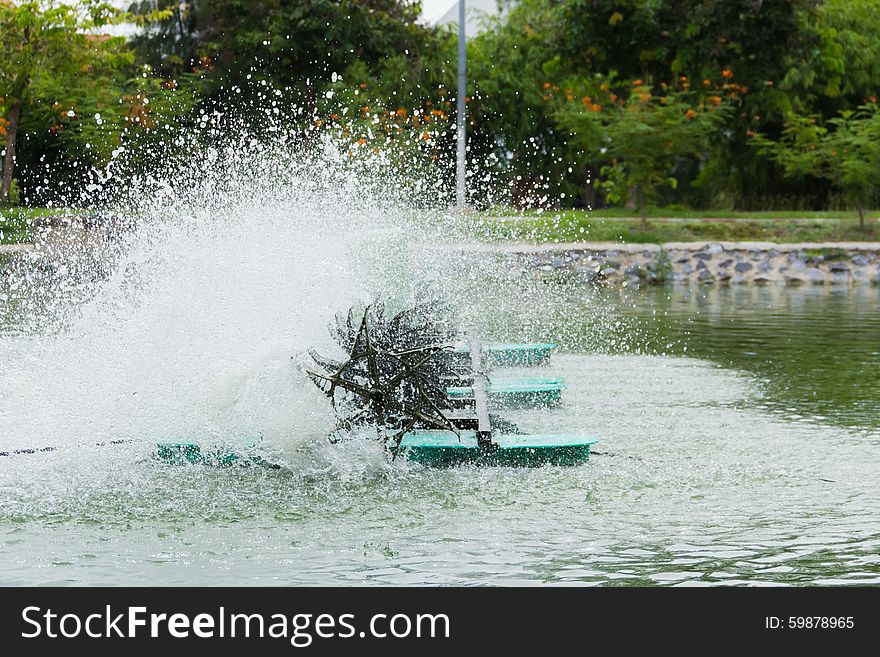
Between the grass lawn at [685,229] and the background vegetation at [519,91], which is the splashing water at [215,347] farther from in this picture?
the background vegetation at [519,91]

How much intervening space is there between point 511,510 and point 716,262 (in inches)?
777

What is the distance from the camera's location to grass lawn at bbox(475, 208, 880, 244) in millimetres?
27000

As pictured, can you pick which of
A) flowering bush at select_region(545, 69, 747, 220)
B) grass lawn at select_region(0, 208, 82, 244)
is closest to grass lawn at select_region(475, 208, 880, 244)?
flowering bush at select_region(545, 69, 747, 220)

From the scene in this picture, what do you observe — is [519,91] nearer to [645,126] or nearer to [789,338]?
[645,126]

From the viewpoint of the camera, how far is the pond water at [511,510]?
20.2 feet

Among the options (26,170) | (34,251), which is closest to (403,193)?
(34,251)

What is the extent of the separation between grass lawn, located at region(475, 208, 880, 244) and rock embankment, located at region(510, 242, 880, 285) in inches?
26.1

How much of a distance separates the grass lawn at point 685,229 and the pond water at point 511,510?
1605 cm

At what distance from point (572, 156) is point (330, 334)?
2763 cm

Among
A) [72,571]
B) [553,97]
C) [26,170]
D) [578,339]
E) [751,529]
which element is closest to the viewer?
[72,571]

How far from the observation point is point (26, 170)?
1222 inches

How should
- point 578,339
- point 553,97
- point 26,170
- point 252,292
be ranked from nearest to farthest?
point 252,292 → point 578,339 → point 26,170 → point 553,97

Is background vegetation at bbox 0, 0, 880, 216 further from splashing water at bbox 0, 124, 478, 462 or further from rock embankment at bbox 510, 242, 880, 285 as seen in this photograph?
splashing water at bbox 0, 124, 478, 462

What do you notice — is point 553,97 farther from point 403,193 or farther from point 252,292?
point 252,292
